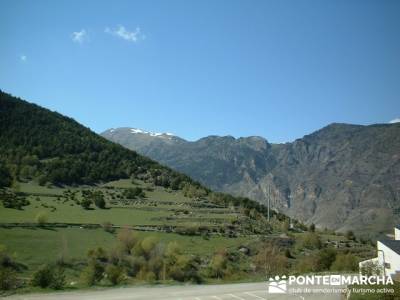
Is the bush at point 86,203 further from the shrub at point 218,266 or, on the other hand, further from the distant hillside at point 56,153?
the shrub at point 218,266

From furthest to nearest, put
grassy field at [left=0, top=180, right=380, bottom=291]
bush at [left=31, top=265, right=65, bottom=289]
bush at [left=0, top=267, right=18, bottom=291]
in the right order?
1. grassy field at [left=0, top=180, right=380, bottom=291]
2. bush at [left=31, top=265, right=65, bottom=289]
3. bush at [left=0, top=267, right=18, bottom=291]

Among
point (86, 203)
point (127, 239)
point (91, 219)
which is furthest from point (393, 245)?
point (86, 203)

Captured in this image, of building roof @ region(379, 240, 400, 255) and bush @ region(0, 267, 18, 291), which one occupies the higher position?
building roof @ region(379, 240, 400, 255)

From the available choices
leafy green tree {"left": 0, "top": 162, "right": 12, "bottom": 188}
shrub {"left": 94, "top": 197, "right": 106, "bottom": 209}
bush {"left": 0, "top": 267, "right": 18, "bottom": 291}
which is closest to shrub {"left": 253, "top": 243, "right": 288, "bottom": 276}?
shrub {"left": 94, "top": 197, "right": 106, "bottom": 209}

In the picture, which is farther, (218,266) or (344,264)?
(344,264)

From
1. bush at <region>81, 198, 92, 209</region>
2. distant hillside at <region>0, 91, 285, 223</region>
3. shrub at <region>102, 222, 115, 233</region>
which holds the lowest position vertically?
shrub at <region>102, 222, 115, 233</region>

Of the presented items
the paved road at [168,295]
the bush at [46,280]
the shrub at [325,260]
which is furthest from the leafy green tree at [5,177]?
the paved road at [168,295]

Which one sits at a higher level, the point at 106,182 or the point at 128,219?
the point at 106,182

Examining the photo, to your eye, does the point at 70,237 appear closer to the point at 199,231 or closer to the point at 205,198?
the point at 199,231

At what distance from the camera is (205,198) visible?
13938cm

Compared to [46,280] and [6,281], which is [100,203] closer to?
[46,280]

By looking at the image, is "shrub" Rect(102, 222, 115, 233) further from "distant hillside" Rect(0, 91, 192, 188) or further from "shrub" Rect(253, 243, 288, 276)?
"distant hillside" Rect(0, 91, 192, 188)

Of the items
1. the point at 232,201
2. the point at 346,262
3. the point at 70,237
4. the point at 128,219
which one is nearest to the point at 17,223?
the point at 70,237

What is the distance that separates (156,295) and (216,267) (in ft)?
114
